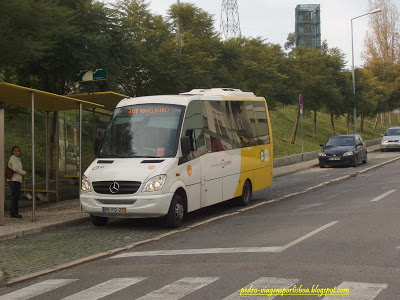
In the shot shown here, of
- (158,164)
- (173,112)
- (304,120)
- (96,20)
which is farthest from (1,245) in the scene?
(304,120)

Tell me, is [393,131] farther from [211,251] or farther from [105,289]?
[105,289]

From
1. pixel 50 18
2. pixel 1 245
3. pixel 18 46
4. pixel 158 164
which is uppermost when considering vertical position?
pixel 50 18

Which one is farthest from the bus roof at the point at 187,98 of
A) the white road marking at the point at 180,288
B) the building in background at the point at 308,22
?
the building in background at the point at 308,22

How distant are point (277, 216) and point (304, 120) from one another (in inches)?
1600

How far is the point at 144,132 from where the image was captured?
37.5 feet

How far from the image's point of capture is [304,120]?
5144cm

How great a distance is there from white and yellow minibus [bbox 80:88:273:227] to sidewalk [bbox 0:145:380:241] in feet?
3.04

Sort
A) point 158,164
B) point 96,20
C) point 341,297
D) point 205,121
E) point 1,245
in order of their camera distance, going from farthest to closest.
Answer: point 96,20, point 205,121, point 158,164, point 1,245, point 341,297

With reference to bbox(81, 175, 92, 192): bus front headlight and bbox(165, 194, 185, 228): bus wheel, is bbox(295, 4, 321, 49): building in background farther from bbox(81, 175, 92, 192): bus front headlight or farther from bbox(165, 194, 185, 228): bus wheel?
bbox(81, 175, 92, 192): bus front headlight

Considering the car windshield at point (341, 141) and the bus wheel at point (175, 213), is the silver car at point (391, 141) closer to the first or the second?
the car windshield at point (341, 141)

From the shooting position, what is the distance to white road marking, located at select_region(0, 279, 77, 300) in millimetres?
6273

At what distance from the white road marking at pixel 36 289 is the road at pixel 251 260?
1 cm

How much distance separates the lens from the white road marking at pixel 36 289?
627 centimetres

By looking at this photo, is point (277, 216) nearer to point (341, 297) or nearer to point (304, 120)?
point (341, 297)
